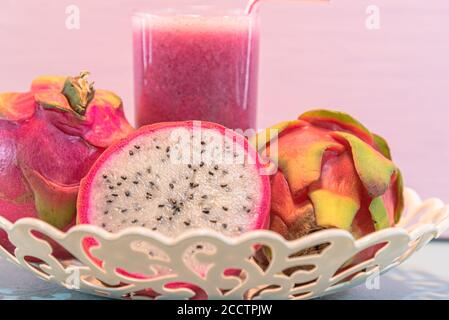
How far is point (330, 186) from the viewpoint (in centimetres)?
72

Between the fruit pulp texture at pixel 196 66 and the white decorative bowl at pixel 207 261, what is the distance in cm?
28

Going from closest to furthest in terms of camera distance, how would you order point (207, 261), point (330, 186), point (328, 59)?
1. point (207, 261)
2. point (330, 186)
3. point (328, 59)

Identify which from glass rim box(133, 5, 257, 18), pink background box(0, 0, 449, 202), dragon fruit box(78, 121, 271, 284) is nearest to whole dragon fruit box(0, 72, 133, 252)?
dragon fruit box(78, 121, 271, 284)

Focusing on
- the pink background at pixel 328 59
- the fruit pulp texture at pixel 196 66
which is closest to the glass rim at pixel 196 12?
the fruit pulp texture at pixel 196 66

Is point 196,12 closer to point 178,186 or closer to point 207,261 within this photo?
point 178,186

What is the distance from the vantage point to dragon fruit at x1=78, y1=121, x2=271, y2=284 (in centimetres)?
71

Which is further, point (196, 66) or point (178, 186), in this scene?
point (196, 66)

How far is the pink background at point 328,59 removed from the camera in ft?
3.98

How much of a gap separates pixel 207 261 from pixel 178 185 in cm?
15

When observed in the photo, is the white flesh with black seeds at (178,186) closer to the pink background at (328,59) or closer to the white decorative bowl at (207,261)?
the white decorative bowl at (207,261)

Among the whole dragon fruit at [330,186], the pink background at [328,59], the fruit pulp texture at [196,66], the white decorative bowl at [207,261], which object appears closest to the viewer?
the white decorative bowl at [207,261]

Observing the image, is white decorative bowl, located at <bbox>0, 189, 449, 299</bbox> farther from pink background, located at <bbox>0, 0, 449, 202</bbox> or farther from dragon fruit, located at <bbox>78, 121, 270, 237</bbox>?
pink background, located at <bbox>0, 0, 449, 202</bbox>

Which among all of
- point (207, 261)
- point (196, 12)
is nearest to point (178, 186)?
point (207, 261)
